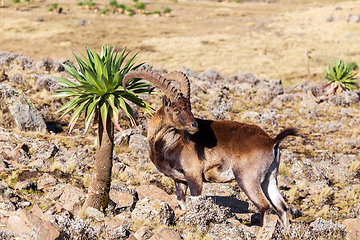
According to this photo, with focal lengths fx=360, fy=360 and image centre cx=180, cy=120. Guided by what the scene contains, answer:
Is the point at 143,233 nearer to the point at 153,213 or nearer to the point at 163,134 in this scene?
the point at 153,213

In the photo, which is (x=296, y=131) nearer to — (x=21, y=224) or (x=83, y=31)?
(x=21, y=224)

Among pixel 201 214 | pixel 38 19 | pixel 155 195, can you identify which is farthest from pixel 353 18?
pixel 201 214

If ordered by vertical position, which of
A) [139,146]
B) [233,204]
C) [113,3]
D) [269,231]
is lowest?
[233,204]

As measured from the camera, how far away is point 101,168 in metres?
7.86

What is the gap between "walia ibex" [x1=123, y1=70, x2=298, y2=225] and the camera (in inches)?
285

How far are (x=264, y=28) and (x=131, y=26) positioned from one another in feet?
65.8

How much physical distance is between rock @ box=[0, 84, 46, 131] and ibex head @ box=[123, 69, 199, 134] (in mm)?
7744

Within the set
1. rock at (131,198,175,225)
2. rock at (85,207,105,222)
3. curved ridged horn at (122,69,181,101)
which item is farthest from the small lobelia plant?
rock at (85,207,105,222)

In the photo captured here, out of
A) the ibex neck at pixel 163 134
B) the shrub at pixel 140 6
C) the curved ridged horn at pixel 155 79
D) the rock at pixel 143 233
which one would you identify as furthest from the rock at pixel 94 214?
the shrub at pixel 140 6

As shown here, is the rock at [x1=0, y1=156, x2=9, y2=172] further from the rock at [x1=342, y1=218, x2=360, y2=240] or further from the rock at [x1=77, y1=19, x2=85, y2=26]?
the rock at [x1=77, y1=19, x2=85, y2=26]

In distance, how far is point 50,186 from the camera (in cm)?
920

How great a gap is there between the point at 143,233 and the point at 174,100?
2.67 m

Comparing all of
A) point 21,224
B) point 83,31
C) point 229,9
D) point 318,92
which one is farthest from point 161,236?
point 229,9

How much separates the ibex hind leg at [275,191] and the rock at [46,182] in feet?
17.4
